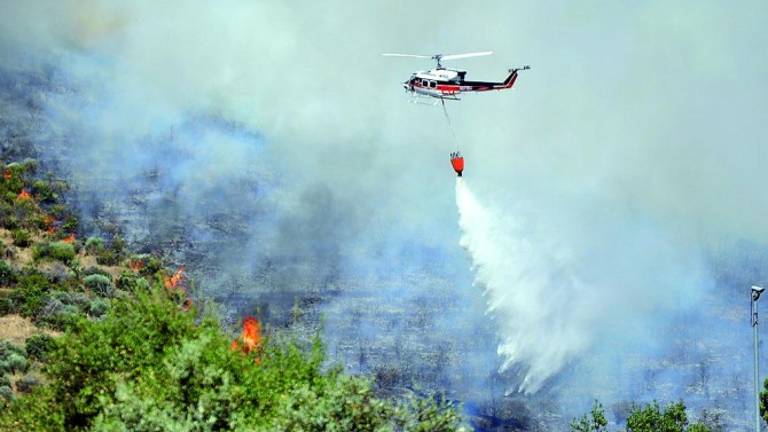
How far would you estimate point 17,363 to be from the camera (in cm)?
12912

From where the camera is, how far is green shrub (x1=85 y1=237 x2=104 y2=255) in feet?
554

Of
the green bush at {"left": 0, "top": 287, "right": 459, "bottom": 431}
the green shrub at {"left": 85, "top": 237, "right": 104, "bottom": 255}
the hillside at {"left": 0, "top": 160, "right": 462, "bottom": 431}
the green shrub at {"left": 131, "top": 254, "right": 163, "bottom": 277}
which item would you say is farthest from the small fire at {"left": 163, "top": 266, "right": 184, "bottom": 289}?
the green bush at {"left": 0, "top": 287, "right": 459, "bottom": 431}

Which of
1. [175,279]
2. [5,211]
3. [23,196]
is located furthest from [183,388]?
[23,196]

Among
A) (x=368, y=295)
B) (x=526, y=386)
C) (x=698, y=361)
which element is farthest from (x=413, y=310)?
(x=698, y=361)

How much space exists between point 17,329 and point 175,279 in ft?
98.5

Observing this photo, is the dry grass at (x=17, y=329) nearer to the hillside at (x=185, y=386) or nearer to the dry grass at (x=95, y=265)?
the dry grass at (x=95, y=265)

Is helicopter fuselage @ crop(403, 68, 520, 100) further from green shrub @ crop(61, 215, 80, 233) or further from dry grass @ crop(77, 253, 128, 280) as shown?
green shrub @ crop(61, 215, 80, 233)

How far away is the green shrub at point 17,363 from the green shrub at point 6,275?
897 inches

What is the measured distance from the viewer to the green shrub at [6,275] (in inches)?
5974

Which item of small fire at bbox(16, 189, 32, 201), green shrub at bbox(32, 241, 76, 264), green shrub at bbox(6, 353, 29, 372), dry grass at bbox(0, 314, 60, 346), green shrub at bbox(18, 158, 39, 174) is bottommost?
green shrub at bbox(6, 353, 29, 372)

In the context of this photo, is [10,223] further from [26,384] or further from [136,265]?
[26,384]

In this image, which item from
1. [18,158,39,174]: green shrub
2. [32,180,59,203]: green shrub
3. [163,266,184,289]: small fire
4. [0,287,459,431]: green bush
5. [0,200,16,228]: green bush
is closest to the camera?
[0,287,459,431]: green bush

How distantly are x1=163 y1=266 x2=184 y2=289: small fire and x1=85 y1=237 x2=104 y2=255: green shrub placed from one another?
343 inches

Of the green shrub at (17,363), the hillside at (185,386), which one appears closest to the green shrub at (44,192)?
the green shrub at (17,363)
